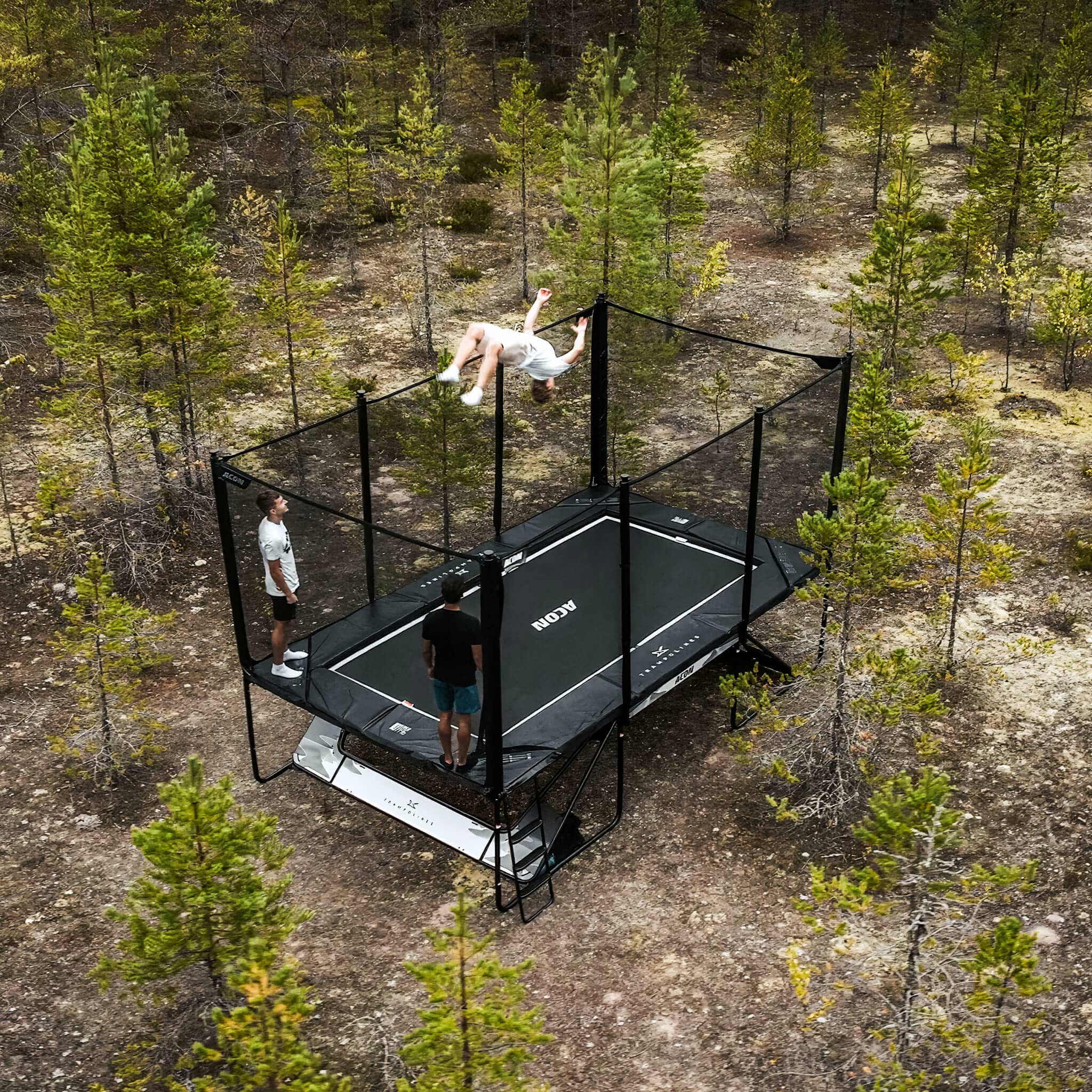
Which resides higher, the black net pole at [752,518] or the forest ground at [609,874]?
the black net pole at [752,518]

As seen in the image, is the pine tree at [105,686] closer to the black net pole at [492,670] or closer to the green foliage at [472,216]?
the black net pole at [492,670]

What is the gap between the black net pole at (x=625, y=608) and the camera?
8.34 metres

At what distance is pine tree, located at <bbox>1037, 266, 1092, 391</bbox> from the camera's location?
1456cm

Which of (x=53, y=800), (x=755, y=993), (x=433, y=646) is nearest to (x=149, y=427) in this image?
(x=53, y=800)

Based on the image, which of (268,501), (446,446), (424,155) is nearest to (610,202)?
(446,446)

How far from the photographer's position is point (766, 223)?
2133 cm

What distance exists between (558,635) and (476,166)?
51.1 feet

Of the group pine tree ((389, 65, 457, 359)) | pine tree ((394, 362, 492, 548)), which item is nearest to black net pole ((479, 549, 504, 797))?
pine tree ((394, 362, 492, 548))

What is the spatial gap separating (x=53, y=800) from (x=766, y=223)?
15.5m

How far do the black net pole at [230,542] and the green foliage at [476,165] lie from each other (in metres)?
15.2

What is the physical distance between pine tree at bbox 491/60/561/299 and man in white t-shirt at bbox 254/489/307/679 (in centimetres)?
940

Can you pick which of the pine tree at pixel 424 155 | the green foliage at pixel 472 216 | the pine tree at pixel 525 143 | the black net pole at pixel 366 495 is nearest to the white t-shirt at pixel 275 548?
the black net pole at pixel 366 495

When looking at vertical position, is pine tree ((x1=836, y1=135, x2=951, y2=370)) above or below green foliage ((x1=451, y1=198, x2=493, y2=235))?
above

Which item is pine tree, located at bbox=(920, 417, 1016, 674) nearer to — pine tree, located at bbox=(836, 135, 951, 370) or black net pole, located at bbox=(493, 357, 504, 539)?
pine tree, located at bbox=(836, 135, 951, 370)
